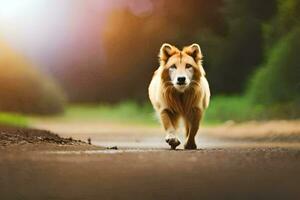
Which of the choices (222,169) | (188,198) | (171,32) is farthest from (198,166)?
(171,32)

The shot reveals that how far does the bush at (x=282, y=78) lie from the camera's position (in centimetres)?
2261

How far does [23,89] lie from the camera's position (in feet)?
96.0

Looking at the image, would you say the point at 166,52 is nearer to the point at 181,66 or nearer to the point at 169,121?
the point at 181,66

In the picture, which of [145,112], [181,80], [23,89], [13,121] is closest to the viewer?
[181,80]

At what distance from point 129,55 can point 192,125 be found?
58.4 ft

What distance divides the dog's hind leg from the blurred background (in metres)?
9.81

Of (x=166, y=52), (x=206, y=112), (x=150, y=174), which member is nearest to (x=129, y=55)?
(x=206, y=112)

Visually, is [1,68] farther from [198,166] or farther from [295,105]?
[198,166]

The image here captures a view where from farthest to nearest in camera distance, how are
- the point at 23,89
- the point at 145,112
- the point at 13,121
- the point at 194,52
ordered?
the point at 23,89
the point at 145,112
the point at 13,121
the point at 194,52

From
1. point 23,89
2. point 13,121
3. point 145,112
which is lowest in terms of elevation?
point 13,121

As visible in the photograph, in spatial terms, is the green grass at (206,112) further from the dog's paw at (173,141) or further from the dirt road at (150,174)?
the dirt road at (150,174)

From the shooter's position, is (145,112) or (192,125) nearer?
(192,125)

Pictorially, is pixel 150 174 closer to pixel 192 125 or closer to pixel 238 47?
pixel 192 125

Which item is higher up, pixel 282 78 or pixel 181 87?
pixel 282 78
